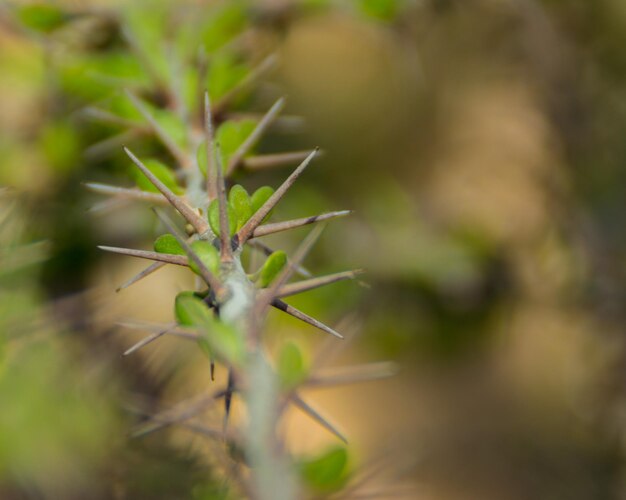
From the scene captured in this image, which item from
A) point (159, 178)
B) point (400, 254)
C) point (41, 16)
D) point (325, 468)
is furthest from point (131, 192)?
point (400, 254)

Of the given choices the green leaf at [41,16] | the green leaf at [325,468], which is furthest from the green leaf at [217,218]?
the green leaf at [41,16]

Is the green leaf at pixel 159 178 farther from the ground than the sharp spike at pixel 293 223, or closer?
closer

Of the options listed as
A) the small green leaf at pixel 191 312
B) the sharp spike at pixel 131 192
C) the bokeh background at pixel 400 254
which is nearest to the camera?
the small green leaf at pixel 191 312

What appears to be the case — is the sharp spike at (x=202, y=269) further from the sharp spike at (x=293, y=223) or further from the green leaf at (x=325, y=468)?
the green leaf at (x=325, y=468)

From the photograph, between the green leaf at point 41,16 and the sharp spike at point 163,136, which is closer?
the sharp spike at point 163,136

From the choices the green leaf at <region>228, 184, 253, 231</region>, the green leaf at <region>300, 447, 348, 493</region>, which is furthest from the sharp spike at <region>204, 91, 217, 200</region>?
the green leaf at <region>300, 447, 348, 493</region>

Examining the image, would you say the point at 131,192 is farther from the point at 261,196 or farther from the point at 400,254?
the point at 400,254

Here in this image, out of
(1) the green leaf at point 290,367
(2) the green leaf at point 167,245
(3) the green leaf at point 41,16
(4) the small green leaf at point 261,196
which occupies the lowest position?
(1) the green leaf at point 290,367

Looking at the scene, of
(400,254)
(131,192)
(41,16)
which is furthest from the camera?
(400,254)

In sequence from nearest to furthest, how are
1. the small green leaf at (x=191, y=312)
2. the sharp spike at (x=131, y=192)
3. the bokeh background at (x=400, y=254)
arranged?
the small green leaf at (x=191, y=312) → the sharp spike at (x=131, y=192) → the bokeh background at (x=400, y=254)
